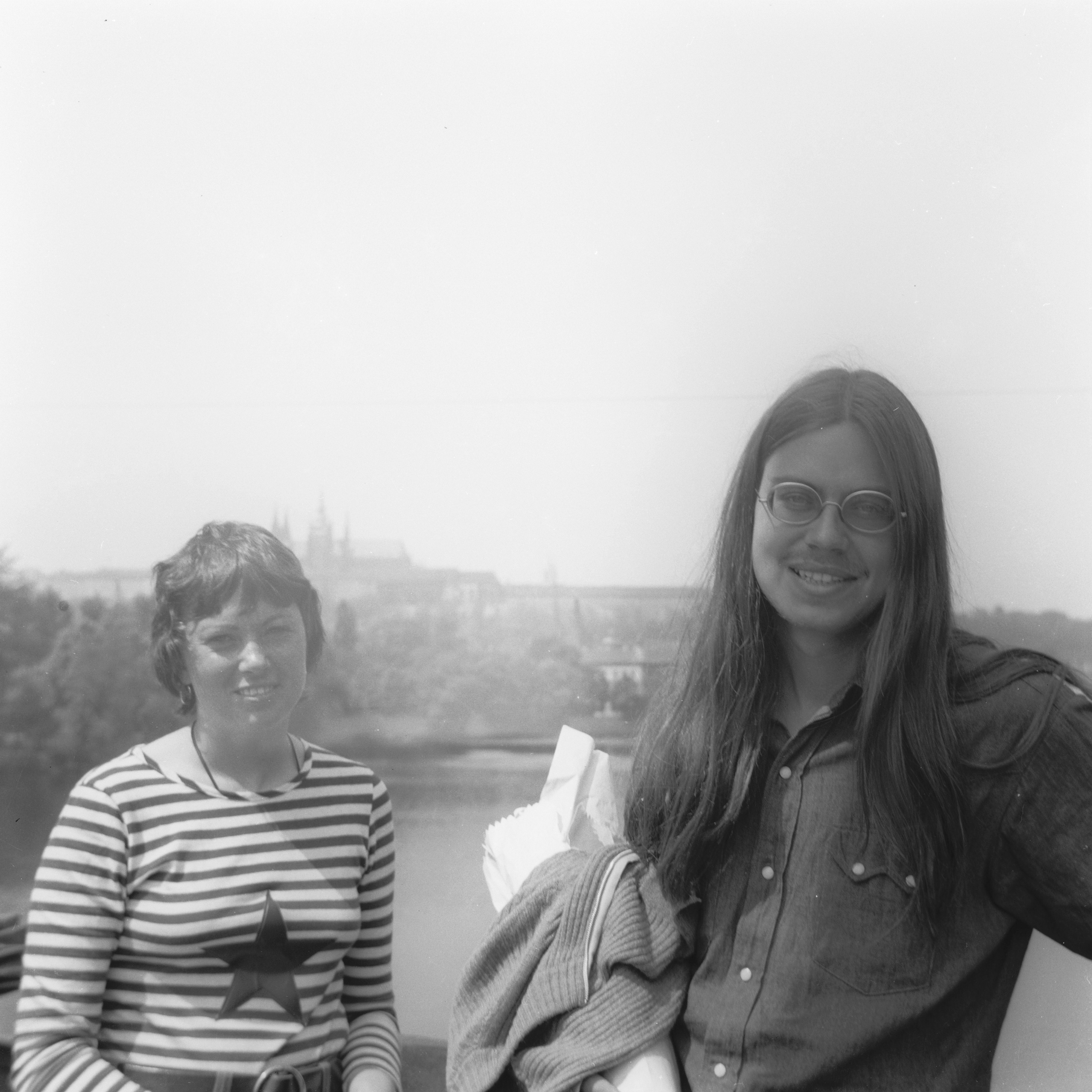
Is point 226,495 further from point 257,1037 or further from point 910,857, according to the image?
point 910,857

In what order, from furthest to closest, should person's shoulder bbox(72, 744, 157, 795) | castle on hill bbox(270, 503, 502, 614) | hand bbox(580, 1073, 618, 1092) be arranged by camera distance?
castle on hill bbox(270, 503, 502, 614) < person's shoulder bbox(72, 744, 157, 795) < hand bbox(580, 1073, 618, 1092)

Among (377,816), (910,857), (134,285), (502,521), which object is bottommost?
(377,816)

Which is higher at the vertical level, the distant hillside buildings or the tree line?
the distant hillside buildings

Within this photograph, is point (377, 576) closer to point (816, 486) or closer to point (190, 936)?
point (190, 936)

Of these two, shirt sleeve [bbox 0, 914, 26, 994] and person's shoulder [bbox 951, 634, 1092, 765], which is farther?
shirt sleeve [bbox 0, 914, 26, 994]

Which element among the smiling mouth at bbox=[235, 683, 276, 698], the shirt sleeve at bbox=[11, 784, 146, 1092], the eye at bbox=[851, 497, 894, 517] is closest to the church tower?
the smiling mouth at bbox=[235, 683, 276, 698]

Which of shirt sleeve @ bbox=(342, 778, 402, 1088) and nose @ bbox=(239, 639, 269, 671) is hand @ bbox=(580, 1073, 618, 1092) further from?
nose @ bbox=(239, 639, 269, 671)

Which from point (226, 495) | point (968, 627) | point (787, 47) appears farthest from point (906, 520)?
point (226, 495)
